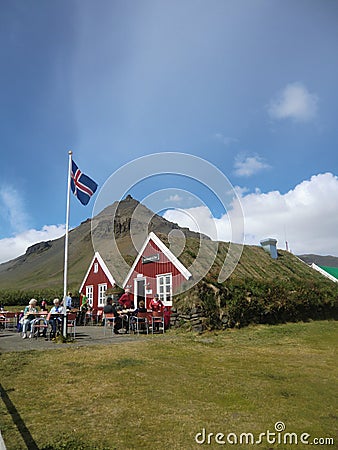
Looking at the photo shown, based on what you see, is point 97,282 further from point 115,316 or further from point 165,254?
point 115,316

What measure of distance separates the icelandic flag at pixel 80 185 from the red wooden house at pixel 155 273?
529 cm

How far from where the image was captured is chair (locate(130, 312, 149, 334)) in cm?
1359

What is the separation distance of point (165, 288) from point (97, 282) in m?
8.64

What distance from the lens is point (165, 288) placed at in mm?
17312

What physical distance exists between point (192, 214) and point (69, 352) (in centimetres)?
917

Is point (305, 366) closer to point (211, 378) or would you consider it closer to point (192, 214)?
point (211, 378)

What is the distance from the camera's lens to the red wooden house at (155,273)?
16562 mm

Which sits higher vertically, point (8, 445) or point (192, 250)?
point (192, 250)

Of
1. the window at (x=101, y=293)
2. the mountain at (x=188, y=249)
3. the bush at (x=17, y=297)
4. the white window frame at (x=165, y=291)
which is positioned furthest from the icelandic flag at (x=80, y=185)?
the bush at (x=17, y=297)

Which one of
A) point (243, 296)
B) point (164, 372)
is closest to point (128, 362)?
point (164, 372)

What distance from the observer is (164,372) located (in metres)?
7.16

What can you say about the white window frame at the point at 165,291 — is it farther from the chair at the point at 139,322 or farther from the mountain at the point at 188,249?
the chair at the point at 139,322

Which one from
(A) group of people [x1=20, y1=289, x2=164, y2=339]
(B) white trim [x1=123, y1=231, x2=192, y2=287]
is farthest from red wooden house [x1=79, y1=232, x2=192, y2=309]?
(A) group of people [x1=20, y1=289, x2=164, y2=339]

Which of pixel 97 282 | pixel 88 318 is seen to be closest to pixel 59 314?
pixel 88 318
